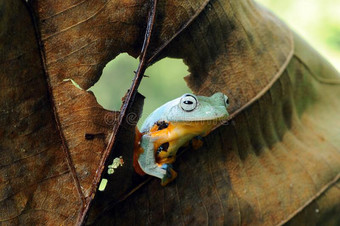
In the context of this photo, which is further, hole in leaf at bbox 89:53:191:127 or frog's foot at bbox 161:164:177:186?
hole in leaf at bbox 89:53:191:127

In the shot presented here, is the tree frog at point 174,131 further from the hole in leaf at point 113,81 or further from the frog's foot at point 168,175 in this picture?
the hole in leaf at point 113,81

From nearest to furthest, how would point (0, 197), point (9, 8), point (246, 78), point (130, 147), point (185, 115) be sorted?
point (9, 8), point (0, 197), point (130, 147), point (185, 115), point (246, 78)

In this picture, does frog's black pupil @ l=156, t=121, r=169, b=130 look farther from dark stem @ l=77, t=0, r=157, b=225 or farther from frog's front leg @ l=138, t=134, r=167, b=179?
dark stem @ l=77, t=0, r=157, b=225

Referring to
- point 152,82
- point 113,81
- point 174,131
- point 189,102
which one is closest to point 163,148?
point 174,131

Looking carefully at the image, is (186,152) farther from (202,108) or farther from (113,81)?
(113,81)

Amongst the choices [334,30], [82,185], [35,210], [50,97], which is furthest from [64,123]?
[334,30]

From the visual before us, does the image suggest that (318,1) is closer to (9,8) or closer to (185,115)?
(185,115)

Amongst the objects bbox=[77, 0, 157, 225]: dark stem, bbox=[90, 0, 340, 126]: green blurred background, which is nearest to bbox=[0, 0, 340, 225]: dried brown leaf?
bbox=[77, 0, 157, 225]: dark stem

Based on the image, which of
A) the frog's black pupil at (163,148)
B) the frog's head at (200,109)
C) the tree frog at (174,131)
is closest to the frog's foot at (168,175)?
the tree frog at (174,131)

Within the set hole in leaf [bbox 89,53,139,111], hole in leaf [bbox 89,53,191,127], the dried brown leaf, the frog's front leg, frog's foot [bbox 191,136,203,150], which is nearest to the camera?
the dried brown leaf
